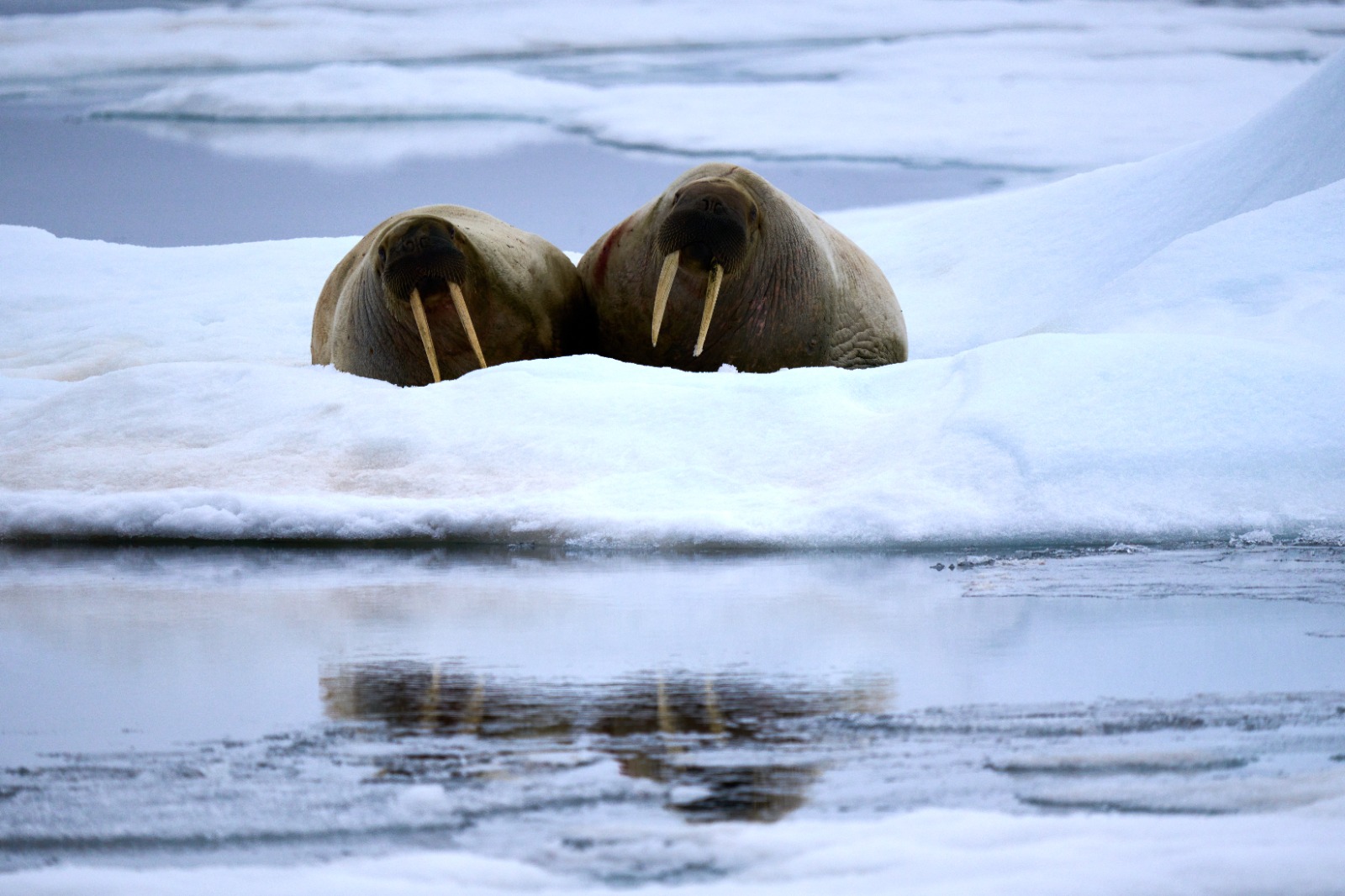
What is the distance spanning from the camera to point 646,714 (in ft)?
6.51

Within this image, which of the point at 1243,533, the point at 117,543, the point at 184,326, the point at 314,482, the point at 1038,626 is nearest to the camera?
the point at 1038,626

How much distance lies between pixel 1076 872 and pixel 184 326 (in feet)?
34.9

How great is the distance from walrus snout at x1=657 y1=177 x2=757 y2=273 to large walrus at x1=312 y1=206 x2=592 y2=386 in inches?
28.8

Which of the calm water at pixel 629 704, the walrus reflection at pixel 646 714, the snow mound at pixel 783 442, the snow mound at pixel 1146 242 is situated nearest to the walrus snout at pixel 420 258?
the snow mound at pixel 783 442

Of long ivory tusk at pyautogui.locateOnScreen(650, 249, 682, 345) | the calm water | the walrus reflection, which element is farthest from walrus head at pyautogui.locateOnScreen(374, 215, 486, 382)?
the walrus reflection

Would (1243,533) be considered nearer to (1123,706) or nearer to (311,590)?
(1123,706)

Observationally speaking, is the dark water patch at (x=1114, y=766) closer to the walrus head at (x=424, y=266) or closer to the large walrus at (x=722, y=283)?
the large walrus at (x=722, y=283)

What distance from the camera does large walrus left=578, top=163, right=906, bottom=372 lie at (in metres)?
6.14

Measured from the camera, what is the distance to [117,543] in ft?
13.8

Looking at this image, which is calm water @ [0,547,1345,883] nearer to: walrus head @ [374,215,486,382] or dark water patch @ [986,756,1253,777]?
dark water patch @ [986,756,1253,777]

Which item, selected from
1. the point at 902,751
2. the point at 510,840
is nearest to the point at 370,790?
the point at 510,840

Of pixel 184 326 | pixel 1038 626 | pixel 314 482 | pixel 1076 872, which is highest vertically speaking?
pixel 184 326

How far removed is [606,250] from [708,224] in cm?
73

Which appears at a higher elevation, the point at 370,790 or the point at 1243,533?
the point at 1243,533
